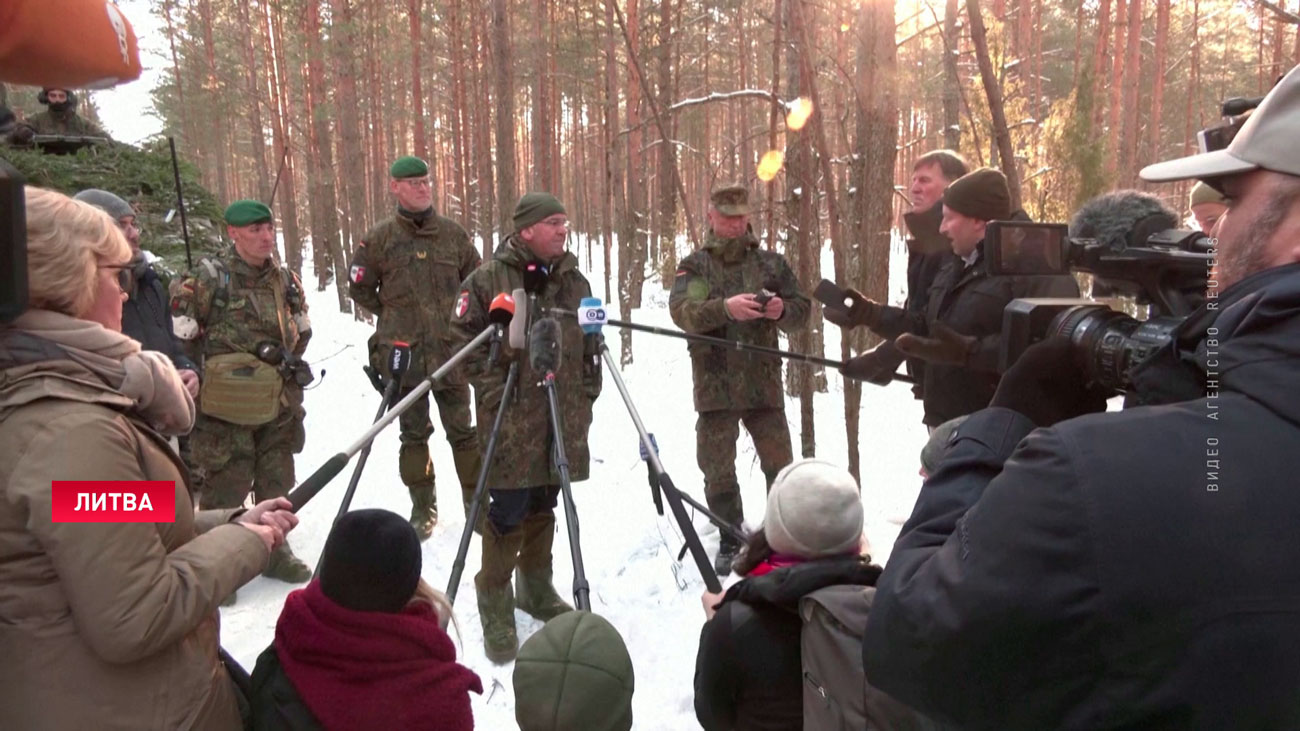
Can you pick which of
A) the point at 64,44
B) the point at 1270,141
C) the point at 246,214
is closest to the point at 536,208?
the point at 246,214

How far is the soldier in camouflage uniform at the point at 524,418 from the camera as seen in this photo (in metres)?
3.76

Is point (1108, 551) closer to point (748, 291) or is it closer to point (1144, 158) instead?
point (748, 291)

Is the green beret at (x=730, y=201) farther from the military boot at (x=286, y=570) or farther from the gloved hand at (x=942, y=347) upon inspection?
the military boot at (x=286, y=570)

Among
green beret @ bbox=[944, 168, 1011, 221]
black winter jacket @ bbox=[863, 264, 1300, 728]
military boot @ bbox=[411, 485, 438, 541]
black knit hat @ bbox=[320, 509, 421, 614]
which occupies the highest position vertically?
green beret @ bbox=[944, 168, 1011, 221]

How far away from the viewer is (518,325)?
11.6 feet

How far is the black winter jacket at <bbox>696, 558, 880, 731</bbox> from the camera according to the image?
66.5 inches

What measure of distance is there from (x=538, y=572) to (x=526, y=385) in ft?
3.52

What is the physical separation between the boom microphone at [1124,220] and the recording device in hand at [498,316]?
234cm

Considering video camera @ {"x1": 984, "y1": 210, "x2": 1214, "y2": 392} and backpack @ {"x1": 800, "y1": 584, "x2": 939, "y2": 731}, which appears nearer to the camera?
video camera @ {"x1": 984, "y1": 210, "x2": 1214, "y2": 392}

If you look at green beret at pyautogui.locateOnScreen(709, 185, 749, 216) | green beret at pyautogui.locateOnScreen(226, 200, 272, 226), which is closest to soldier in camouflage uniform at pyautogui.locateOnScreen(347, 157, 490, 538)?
green beret at pyautogui.locateOnScreen(226, 200, 272, 226)

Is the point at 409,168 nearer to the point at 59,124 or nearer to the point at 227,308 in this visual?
the point at 227,308

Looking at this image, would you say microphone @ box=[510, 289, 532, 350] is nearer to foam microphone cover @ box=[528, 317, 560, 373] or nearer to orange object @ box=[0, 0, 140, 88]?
foam microphone cover @ box=[528, 317, 560, 373]

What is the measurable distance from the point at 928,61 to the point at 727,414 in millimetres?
24810

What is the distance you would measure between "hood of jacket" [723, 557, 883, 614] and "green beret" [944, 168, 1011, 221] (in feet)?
6.41
